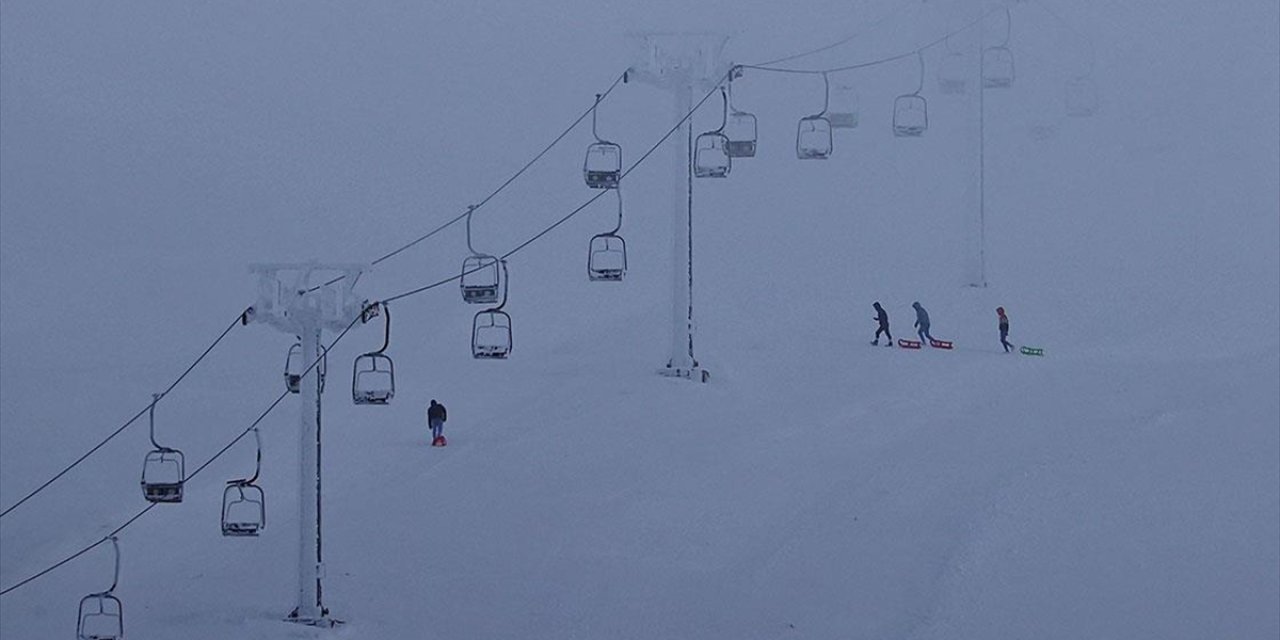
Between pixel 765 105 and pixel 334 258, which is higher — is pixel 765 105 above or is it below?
above

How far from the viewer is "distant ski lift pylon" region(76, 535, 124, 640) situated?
1391 cm

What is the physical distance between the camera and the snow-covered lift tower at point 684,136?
20.1m

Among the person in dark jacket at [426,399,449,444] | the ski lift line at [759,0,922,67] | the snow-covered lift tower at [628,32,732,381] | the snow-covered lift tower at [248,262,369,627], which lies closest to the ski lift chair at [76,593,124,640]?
the snow-covered lift tower at [248,262,369,627]

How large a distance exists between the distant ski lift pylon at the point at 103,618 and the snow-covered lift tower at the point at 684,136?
725 centimetres

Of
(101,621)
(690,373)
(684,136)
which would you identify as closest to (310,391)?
(101,621)

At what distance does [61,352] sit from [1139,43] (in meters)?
28.6

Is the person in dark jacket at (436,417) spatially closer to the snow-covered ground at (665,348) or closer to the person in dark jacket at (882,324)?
the snow-covered ground at (665,348)

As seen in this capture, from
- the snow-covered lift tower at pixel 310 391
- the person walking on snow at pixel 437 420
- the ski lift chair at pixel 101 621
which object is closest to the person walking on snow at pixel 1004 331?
the person walking on snow at pixel 437 420

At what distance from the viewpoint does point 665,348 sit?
23.6 m

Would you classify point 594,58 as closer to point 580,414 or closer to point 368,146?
point 368,146

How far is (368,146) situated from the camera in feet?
131

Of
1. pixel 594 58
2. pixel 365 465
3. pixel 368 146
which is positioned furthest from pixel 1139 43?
pixel 365 465

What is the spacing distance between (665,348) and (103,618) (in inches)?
407

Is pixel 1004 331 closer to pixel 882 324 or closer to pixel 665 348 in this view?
pixel 882 324
